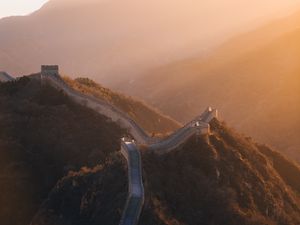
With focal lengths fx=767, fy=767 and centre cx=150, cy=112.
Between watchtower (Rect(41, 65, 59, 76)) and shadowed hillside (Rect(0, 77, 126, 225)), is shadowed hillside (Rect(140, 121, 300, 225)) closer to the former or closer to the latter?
shadowed hillside (Rect(0, 77, 126, 225))

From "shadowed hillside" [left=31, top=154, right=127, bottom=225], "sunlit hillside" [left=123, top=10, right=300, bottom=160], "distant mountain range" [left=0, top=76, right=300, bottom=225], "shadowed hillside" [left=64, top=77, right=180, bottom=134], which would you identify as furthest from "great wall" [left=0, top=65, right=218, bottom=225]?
"sunlit hillside" [left=123, top=10, right=300, bottom=160]

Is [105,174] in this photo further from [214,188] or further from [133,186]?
[214,188]

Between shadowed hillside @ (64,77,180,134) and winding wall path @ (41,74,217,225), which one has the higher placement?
shadowed hillside @ (64,77,180,134)

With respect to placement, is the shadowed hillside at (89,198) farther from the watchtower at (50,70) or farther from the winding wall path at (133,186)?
the watchtower at (50,70)

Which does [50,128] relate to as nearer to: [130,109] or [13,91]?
[13,91]

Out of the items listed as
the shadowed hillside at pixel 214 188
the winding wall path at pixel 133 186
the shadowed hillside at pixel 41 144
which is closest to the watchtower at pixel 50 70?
the shadowed hillside at pixel 41 144

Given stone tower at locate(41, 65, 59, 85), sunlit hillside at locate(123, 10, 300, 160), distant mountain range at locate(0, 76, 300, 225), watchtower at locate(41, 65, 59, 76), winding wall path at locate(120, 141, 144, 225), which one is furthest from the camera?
sunlit hillside at locate(123, 10, 300, 160)

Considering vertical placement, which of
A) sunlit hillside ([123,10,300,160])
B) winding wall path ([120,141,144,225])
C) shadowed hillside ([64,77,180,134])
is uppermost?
sunlit hillside ([123,10,300,160])

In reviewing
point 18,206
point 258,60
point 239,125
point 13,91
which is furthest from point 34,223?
point 258,60
